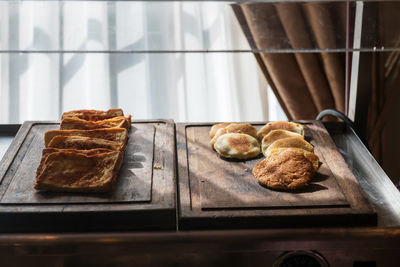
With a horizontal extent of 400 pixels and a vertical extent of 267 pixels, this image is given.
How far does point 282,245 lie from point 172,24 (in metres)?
1.39

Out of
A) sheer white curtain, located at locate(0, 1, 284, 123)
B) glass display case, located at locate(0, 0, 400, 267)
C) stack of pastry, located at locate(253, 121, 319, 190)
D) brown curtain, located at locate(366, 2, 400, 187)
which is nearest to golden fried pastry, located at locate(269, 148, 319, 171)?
stack of pastry, located at locate(253, 121, 319, 190)

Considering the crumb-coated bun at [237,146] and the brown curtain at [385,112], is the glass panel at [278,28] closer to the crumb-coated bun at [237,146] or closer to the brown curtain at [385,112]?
the crumb-coated bun at [237,146]

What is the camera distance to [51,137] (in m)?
1.21

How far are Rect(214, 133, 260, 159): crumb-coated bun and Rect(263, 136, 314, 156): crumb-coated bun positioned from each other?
0.03 m

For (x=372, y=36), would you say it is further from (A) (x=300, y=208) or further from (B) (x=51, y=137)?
(B) (x=51, y=137)

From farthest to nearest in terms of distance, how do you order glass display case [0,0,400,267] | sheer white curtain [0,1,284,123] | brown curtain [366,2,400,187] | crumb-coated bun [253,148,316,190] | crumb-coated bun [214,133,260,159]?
sheer white curtain [0,1,284,123]
brown curtain [366,2,400,187]
crumb-coated bun [214,133,260,159]
crumb-coated bun [253,148,316,190]
glass display case [0,0,400,267]

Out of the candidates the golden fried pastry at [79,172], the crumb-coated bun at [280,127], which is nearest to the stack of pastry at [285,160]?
the crumb-coated bun at [280,127]

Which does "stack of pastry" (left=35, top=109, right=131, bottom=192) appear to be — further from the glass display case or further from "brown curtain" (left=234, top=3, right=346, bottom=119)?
"brown curtain" (left=234, top=3, right=346, bottom=119)

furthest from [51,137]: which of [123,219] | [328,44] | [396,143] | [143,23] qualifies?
[396,143]

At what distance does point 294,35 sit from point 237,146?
13.4 inches

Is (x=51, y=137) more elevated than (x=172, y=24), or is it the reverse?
(x=172, y=24)

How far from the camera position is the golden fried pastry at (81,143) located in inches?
45.1

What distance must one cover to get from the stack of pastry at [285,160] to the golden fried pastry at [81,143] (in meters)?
0.30

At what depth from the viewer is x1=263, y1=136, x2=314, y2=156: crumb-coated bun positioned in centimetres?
121
